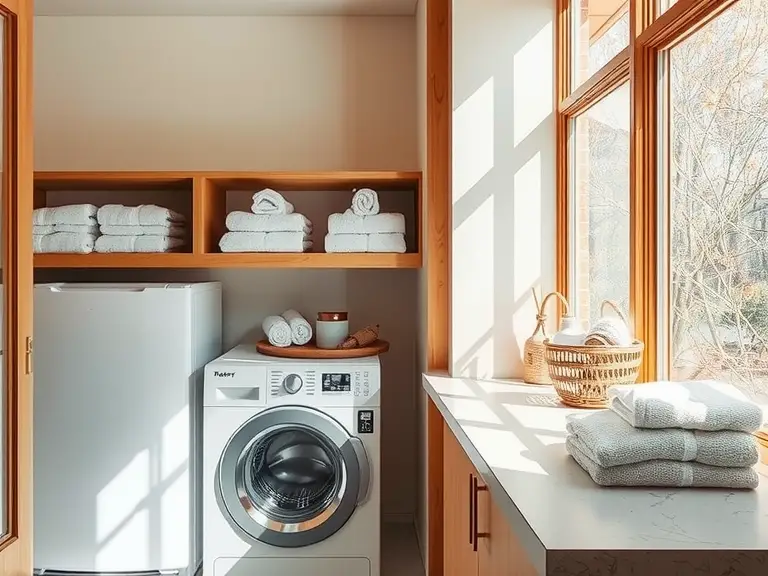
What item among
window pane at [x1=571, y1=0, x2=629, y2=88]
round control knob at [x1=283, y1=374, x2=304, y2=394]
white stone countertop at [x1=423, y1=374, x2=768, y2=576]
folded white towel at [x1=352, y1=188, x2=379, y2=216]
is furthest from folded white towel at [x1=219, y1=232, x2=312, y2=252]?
white stone countertop at [x1=423, y1=374, x2=768, y2=576]

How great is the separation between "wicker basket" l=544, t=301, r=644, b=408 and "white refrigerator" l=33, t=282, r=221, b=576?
1.48 m

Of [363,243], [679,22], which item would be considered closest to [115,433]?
[363,243]

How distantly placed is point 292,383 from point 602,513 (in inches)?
70.3

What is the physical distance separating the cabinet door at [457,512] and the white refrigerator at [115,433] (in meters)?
1.04

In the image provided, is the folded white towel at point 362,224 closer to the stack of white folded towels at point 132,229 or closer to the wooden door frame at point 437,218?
the wooden door frame at point 437,218

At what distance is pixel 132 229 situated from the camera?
302 centimetres

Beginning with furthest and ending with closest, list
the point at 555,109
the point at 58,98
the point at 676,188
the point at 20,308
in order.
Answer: the point at 58,98
the point at 555,109
the point at 20,308
the point at 676,188

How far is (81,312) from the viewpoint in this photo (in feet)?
9.24

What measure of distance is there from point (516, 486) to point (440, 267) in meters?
1.56

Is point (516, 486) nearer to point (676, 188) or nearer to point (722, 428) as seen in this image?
point (722, 428)

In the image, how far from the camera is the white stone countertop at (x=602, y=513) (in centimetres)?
98

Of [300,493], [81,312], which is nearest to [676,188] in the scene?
[300,493]

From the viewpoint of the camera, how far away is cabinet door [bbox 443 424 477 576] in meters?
1.93

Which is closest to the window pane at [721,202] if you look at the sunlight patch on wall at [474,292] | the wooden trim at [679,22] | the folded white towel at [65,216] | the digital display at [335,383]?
the wooden trim at [679,22]
